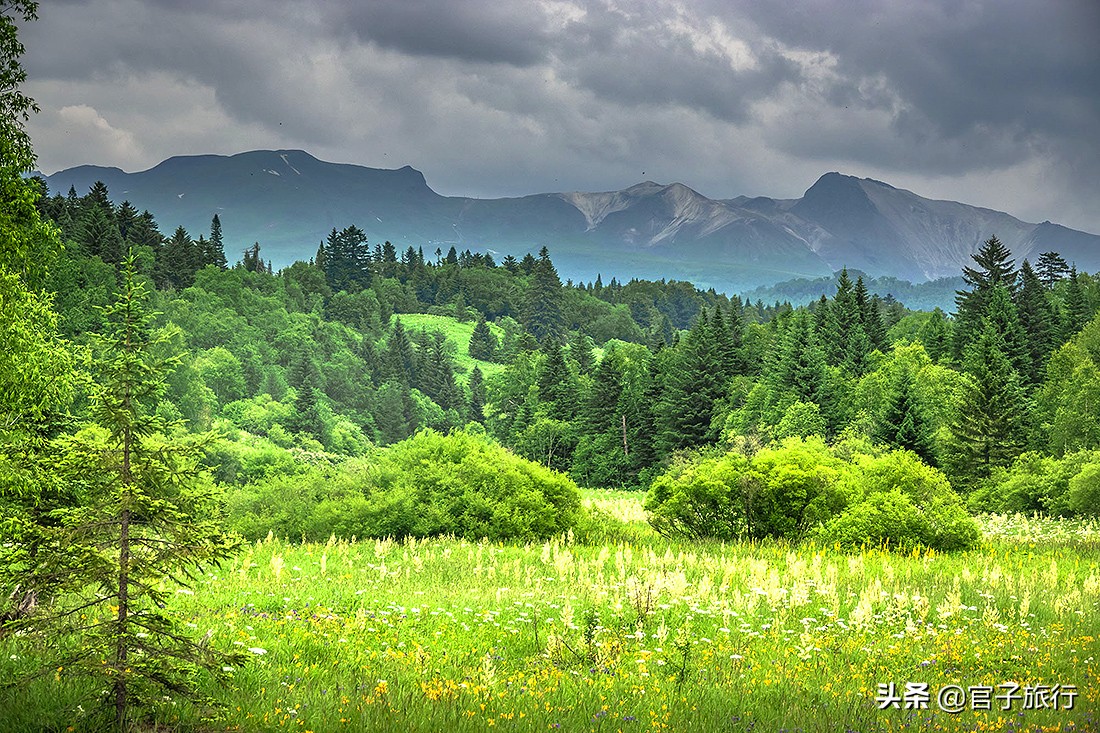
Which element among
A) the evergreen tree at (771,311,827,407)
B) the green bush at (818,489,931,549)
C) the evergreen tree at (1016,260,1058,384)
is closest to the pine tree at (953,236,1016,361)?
the evergreen tree at (1016,260,1058,384)

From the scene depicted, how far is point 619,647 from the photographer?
9.80m

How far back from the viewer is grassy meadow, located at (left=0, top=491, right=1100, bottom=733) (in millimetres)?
7406

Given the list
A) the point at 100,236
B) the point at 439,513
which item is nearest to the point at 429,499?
the point at 439,513

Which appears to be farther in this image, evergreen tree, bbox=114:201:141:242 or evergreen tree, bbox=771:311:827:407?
evergreen tree, bbox=114:201:141:242

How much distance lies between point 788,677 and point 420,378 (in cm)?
13089

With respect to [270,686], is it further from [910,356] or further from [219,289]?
[219,289]

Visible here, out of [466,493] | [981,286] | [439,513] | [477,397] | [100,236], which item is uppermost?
[100,236]

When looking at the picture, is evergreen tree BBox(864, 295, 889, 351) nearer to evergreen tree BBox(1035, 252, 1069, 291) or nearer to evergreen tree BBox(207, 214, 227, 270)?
evergreen tree BBox(1035, 252, 1069, 291)

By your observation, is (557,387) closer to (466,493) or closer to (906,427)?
(906,427)

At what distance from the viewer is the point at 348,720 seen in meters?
7.15

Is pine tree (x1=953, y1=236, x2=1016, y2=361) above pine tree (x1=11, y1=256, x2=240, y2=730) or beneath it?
above

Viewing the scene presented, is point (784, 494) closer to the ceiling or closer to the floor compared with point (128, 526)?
closer to the floor

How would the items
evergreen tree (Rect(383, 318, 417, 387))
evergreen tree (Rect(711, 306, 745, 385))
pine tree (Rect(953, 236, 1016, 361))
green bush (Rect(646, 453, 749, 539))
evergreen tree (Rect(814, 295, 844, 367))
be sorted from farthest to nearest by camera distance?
evergreen tree (Rect(383, 318, 417, 387)), evergreen tree (Rect(711, 306, 745, 385)), evergreen tree (Rect(814, 295, 844, 367)), pine tree (Rect(953, 236, 1016, 361)), green bush (Rect(646, 453, 749, 539))

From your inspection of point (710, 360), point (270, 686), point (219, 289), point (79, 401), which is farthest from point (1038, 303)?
point (219, 289)
